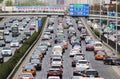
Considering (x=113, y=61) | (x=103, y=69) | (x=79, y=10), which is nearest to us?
(x=103, y=69)

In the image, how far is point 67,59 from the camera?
73.3 m

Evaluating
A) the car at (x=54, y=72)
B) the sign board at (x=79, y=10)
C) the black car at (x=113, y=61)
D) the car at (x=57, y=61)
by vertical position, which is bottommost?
the sign board at (x=79, y=10)

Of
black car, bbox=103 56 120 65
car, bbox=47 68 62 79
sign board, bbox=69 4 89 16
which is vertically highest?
car, bbox=47 68 62 79

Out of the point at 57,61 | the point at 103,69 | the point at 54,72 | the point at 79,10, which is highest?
the point at 54,72

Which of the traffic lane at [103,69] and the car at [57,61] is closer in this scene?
the traffic lane at [103,69]

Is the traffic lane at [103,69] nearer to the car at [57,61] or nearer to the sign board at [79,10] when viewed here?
Answer: the car at [57,61]

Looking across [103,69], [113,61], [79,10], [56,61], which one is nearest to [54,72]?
[56,61]

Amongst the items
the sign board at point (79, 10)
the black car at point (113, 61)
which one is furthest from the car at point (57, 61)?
the sign board at point (79, 10)

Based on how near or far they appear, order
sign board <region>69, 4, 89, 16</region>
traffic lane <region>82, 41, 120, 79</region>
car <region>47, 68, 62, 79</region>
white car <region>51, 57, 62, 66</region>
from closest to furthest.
Answer: car <region>47, 68, 62, 79</region> → traffic lane <region>82, 41, 120, 79</region> → white car <region>51, 57, 62, 66</region> → sign board <region>69, 4, 89, 16</region>

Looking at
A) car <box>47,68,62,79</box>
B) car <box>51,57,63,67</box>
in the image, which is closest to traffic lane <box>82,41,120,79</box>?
car <box>51,57,63,67</box>

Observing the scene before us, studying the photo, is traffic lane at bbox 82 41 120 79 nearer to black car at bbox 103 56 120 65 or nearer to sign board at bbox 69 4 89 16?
black car at bbox 103 56 120 65

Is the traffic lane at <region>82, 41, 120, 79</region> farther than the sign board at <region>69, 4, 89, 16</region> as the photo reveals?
No

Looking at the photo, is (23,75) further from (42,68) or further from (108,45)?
(108,45)

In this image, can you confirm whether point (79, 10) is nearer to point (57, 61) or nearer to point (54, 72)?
point (57, 61)
